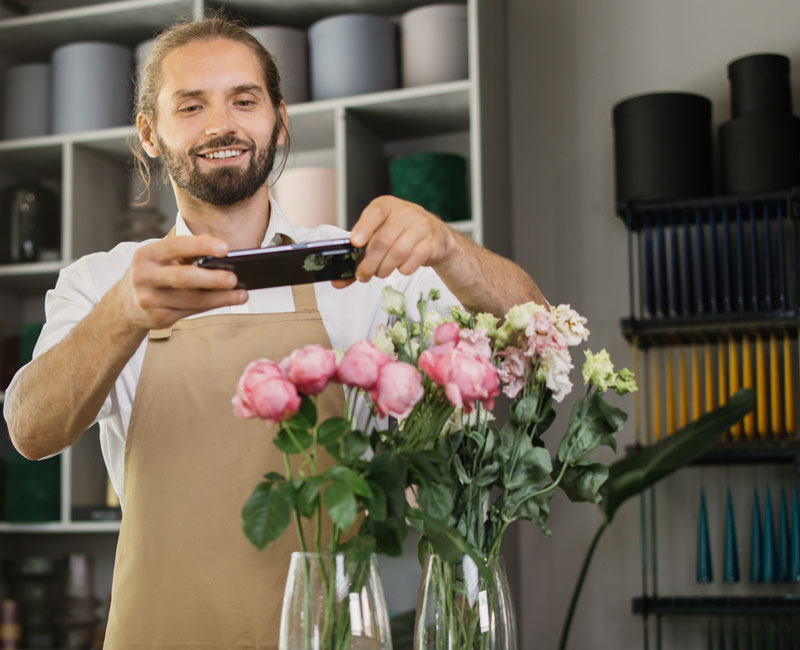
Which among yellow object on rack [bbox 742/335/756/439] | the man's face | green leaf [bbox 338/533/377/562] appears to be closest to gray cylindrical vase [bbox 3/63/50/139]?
the man's face

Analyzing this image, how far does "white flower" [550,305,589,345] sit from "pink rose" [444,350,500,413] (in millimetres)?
146

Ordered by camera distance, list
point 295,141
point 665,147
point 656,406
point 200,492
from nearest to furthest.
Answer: point 200,492 → point 665,147 → point 656,406 → point 295,141

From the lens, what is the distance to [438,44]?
8.39 feet

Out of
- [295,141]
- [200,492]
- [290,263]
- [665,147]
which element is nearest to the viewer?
[290,263]

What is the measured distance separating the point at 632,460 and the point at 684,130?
1751 millimetres

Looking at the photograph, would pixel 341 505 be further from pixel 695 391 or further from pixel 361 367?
pixel 695 391

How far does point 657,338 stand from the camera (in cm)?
251

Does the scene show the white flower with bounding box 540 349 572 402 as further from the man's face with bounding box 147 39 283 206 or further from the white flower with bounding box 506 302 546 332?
the man's face with bounding box 147 39 283 206

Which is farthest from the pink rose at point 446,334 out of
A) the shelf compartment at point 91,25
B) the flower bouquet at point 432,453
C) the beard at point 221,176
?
the shelf compartment at point 91,25

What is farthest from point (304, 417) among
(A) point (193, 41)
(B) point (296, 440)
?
(A) point (193, 41)

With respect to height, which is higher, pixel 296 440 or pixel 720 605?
pixel 296 440

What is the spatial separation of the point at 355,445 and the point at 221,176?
78 centimetres

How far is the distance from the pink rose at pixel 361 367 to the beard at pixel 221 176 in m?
0.76

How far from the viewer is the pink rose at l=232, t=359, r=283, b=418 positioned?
714 mm
